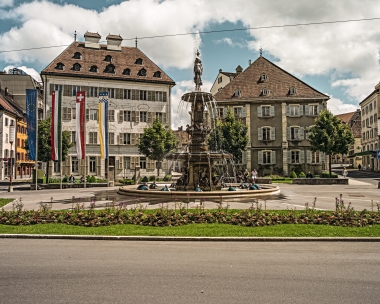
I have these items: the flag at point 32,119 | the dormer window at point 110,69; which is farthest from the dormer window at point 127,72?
the flag at point 32,119

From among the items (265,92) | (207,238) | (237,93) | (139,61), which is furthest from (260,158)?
(207,238)

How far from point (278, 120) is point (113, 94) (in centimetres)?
2367

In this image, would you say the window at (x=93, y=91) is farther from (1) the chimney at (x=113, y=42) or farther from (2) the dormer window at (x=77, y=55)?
(1) the chimney at (x=113, y=42)

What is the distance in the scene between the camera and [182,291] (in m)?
6.15

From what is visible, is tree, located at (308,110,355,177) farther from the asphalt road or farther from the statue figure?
the asphalt road

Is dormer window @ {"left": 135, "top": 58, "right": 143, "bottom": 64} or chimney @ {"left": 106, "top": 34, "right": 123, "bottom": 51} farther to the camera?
chimney @ {"left": 106, "top": 34, "right": 123, "bottom": 51}

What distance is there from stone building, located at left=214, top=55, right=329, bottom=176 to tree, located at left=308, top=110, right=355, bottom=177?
8.38 metres

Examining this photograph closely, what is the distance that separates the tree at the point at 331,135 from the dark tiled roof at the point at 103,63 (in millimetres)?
22420

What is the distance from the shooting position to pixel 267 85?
54.2 m

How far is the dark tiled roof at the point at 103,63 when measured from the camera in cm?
5000

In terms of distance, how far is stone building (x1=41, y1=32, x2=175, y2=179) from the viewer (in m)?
49.5

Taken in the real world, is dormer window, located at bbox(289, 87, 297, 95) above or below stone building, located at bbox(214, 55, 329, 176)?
above

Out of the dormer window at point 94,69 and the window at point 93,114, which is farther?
the dormer window at point 94,69

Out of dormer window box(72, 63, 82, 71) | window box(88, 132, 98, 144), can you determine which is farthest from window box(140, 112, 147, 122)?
dormer window box(72, 63, 82, 71)
